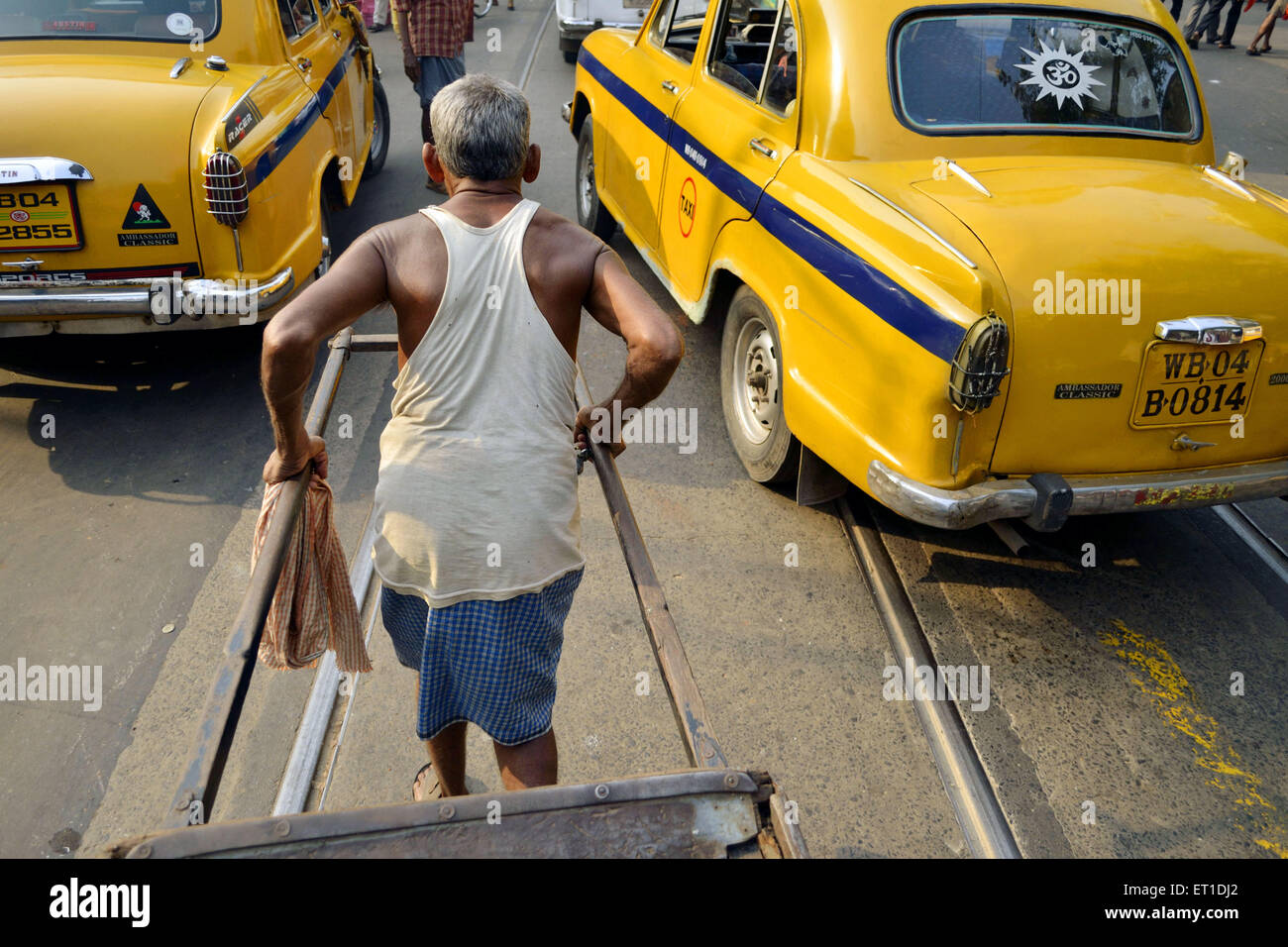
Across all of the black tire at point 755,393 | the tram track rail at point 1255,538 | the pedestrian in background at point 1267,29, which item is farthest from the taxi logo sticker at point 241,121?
the pedestrian in background at point 1267,29

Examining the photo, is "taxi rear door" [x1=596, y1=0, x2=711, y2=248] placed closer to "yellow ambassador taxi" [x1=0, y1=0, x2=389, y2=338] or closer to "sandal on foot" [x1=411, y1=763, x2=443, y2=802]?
"yellow ambassador taxi" [x1=0, y1=0, x2=389, y2=338]

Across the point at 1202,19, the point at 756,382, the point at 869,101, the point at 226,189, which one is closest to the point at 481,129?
the point at 869,101

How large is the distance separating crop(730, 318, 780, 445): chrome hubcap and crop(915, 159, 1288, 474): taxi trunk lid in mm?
1069

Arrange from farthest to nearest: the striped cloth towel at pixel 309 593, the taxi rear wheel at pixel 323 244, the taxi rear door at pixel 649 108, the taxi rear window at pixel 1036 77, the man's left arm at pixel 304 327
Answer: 1. the taxi rear wheel at pixel 323 244
2. the taxi rear door at pixel 649 108
3. the taxi rear window at pixel 1036 77
4. the striped cloth towel at pixel 309 593
5. the man's left arm at pixel 304 327

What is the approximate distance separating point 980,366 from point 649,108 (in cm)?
307

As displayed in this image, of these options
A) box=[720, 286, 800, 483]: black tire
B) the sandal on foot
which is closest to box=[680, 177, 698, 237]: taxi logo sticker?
box=[720, 286, 800, 483]: black tire

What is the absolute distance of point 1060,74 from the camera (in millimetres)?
4113

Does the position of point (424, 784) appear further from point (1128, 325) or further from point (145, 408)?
point (145, 408)

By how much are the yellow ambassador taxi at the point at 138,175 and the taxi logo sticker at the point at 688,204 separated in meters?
1.90

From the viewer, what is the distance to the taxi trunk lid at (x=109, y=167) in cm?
416

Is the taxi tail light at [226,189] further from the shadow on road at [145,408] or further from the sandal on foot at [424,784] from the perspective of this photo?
the sandal on foot at [424,784]
